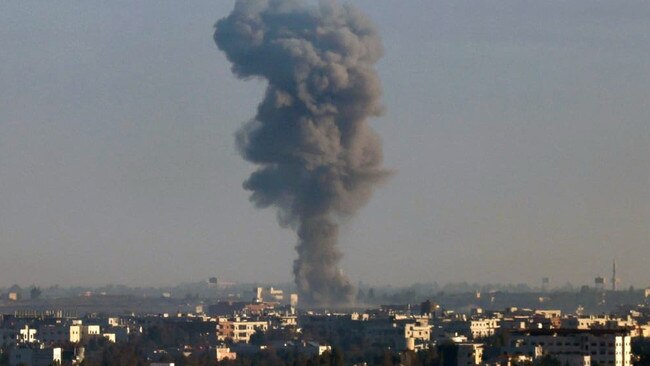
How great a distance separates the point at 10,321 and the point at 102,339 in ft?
48.1

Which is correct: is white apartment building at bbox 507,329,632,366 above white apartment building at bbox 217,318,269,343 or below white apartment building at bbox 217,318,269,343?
below

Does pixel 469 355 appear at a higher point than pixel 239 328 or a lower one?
lower

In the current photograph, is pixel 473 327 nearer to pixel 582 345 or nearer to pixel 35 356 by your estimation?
pixel 35 356

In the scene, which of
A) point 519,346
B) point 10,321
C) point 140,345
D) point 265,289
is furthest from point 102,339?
point 265,289

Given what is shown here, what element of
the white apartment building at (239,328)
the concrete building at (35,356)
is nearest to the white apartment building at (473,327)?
the white apartment building at (239,328)

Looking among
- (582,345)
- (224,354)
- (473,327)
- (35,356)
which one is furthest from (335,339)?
(582,345)

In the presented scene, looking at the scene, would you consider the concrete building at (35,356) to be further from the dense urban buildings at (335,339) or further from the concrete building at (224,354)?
the concrete building at (224,354)

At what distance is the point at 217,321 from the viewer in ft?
291

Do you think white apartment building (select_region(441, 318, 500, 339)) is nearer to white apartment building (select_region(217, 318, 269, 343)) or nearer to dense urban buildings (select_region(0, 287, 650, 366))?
dense urban buildings (select_region(0, 287, 650, 366))

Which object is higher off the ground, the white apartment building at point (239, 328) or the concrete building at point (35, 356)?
the white apartment building at point (239, 328)

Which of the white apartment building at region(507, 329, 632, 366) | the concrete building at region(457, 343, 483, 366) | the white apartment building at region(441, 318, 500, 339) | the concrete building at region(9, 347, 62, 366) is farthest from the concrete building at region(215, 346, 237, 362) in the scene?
the white apartment building at region(441, 318, 500, 339)

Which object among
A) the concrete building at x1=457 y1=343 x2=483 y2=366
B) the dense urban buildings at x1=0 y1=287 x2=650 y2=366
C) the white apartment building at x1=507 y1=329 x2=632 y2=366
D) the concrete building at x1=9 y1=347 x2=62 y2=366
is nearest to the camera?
the white apartment building at x1=507 y1=329 x2=632 y2=366

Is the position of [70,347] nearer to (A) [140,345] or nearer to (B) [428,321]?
(A) [140,345]

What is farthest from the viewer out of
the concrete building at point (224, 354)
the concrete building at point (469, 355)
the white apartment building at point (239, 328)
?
the white apartment building at point (239, 328)
